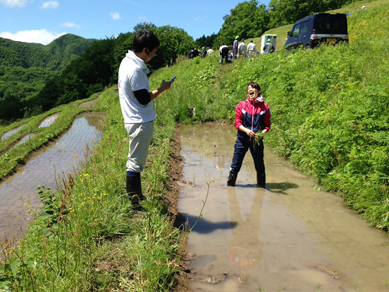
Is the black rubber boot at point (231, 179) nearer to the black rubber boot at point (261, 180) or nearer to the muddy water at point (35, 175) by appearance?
the black rubber boot at point (261, 180)

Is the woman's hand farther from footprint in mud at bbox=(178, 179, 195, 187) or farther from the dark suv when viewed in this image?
the dark suv

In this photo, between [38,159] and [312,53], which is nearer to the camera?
[312,53]

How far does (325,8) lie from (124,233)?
58.5 metres

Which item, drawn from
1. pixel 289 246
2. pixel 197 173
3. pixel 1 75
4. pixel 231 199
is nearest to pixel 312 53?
pixel 197 173

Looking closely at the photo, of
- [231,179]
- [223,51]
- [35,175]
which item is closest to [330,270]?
[231,179]

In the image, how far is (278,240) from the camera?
3.77 meters

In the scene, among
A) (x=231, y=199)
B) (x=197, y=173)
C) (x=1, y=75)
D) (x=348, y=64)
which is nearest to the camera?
(x=231, y=199)

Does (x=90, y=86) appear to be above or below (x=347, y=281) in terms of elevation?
above

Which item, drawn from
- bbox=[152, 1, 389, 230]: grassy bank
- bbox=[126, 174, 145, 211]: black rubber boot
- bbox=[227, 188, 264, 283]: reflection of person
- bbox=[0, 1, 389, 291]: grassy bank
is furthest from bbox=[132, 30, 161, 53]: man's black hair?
bbox=[152, 1, 389, 230]: grassy bank

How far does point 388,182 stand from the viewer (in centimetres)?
440

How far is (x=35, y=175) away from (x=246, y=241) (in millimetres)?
7872

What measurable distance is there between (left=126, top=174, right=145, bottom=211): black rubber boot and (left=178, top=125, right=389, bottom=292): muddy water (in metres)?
0.82

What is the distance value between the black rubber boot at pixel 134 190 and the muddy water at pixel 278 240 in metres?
0.82

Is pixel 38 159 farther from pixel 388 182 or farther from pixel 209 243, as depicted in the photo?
pixel 388 182
